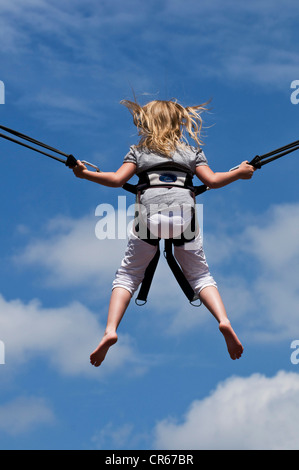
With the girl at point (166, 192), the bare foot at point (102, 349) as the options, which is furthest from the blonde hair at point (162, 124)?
the bare foot at point (102, 349)

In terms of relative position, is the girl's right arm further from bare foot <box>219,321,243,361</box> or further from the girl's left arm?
bare foot <box>219,321,243,361</box>

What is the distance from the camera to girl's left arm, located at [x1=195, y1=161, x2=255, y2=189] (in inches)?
451

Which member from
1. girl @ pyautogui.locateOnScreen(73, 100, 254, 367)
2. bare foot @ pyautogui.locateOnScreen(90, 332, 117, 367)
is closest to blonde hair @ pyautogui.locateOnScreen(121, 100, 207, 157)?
girl @ pyautogui.locateOnScreen(73, 100, 254, 367)

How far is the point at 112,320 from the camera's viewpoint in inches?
437

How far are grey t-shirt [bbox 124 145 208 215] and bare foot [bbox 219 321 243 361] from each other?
1.64 metres

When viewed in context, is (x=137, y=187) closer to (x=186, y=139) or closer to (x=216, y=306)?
(x=186, y=139)

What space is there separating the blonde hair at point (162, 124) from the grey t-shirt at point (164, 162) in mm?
90

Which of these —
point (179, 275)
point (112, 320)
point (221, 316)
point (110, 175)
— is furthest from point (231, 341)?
point (110, 175)

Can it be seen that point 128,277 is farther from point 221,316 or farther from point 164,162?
point 164,162

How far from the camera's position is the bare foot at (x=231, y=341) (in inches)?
433

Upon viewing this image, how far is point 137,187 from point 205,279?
4.96 ft

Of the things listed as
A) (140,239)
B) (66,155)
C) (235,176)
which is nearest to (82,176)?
(66,155)

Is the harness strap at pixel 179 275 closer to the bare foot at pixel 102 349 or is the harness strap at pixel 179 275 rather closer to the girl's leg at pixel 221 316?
the girl's leg at pixel 221 316

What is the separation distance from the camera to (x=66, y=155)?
11391 millimetres
